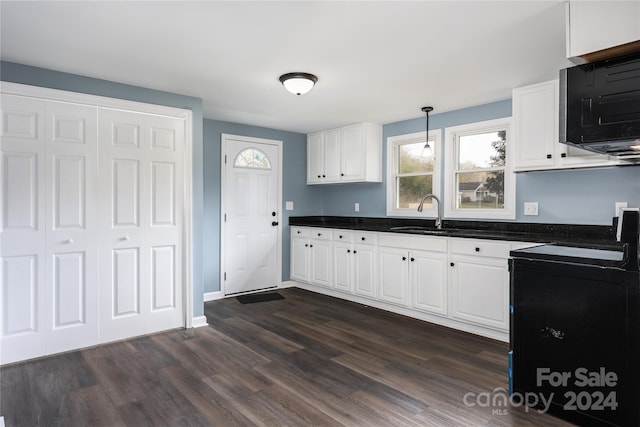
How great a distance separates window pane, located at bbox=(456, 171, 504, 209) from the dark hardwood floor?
1.43 m

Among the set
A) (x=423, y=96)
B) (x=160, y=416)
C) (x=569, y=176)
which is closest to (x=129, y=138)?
(x=160, y=416)

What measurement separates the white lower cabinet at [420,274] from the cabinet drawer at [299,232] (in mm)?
43

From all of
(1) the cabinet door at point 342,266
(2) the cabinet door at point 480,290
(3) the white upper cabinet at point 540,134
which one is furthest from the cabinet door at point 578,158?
(1) the cabinet door at point 342,266

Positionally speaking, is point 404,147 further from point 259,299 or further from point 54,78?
point 54,78

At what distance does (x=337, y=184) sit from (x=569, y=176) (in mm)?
2942

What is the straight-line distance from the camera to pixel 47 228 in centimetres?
301

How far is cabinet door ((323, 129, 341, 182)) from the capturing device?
5.22m

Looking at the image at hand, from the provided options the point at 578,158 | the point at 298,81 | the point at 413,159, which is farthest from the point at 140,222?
the point at 578,158

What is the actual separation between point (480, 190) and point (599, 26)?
92.2 inches

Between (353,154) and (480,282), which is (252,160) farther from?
(480,282)

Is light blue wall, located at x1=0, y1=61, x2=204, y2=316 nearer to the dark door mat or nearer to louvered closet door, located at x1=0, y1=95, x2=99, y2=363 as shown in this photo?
louvered closet door, located at x1=0, y1=95, x2=99, y2=363

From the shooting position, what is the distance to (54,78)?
3057mm

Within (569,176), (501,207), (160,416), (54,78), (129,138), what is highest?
(54,78)

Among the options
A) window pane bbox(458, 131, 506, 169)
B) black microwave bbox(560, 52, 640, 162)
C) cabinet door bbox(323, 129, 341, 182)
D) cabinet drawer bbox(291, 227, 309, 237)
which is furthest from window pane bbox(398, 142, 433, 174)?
black microwave bbox(560, 52, 640, 162)
